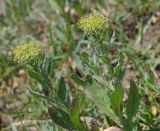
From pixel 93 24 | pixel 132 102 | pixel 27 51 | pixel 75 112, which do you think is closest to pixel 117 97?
pixel 132 102

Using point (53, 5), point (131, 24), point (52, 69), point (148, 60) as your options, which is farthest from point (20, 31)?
point (148, 60)

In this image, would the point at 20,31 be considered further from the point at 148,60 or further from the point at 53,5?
the point at 148,60

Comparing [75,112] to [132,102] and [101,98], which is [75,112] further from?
[132,102]

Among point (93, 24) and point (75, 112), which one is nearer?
point (93, 24)

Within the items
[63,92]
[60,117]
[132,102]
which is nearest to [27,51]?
[63,92]

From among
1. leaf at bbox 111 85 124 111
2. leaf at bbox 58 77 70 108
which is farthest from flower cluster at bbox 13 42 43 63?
leaf at bbox 111 85 124 111

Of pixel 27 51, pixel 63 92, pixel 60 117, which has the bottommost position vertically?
pixel 60 117

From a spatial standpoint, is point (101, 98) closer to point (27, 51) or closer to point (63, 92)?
point (63, 92)

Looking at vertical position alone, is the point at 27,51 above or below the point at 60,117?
above
